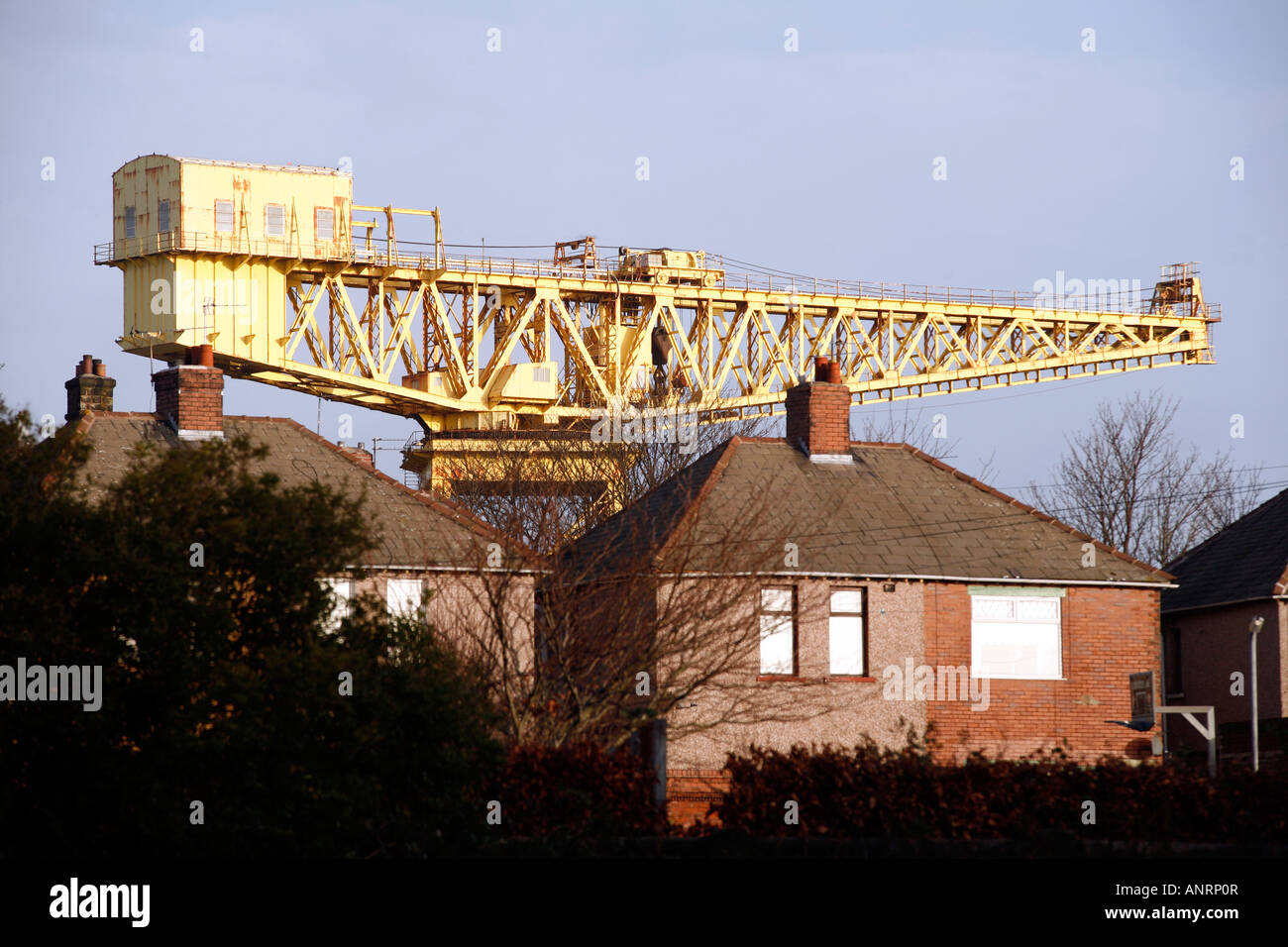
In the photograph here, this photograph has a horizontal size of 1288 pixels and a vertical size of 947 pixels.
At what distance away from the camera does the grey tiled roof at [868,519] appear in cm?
3175

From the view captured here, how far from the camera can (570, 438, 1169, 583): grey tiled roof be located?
3175cm

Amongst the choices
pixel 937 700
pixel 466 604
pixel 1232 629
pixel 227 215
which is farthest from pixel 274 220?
pixel 466 604

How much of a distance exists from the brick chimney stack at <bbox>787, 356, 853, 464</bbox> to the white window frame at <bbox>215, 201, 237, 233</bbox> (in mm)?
32903

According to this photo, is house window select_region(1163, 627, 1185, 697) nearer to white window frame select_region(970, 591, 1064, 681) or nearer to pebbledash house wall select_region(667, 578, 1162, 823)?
pebbledash house wall select_region(667, 578, 1162, 823)

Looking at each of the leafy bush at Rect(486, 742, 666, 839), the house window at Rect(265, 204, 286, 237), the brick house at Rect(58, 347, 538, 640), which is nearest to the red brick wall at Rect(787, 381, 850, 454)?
the brick house at Rect(58, 347, 538, 640)

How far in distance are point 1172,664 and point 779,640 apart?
12569 millimetres

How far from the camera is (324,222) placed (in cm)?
6600

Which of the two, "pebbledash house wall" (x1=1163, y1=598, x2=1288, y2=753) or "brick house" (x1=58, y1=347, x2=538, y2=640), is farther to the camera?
"pebbledash house wall" (x1=1163, y1=598, x2=1288, y2=753)

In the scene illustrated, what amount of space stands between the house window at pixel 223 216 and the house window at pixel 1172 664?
3517 centimetres
